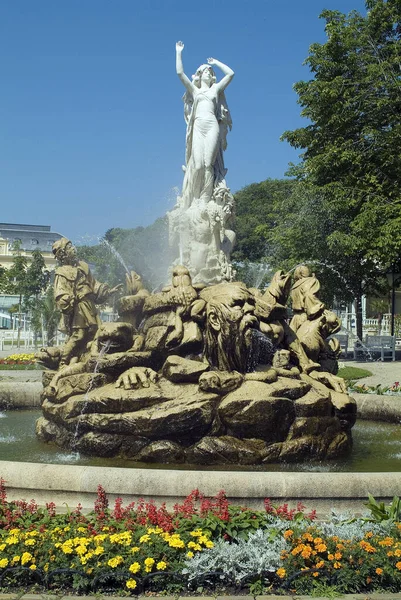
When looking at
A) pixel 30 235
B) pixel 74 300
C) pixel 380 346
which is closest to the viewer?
pixel 74 300

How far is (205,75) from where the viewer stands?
49.3 feet

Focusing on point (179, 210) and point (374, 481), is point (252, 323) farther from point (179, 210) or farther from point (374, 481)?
point (179, 210)

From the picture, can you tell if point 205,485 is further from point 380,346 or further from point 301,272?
point 380,346

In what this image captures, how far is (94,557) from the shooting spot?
180 inches

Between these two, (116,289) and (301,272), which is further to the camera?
(116,289)

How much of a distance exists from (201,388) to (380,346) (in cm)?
1895

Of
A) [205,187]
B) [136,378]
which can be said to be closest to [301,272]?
[136,378]

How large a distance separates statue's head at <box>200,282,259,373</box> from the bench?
56.6ft

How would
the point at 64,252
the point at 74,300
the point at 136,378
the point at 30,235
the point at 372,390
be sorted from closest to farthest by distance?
the point at 136,378 < the point at 74,300 < the point at 64,252 < the point at 372,390 < the point at 30,235

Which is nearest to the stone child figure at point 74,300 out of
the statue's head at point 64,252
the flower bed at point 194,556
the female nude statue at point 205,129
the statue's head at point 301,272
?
the statue's head at point 64,252

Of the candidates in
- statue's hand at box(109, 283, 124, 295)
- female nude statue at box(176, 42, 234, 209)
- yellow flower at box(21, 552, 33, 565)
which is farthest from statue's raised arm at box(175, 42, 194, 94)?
yellow flower at box(21, 552, 33, 565)

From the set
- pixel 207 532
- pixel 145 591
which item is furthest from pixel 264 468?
pixel 145 591

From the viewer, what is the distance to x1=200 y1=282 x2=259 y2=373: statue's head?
7828mm

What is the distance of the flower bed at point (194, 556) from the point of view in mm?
4504
